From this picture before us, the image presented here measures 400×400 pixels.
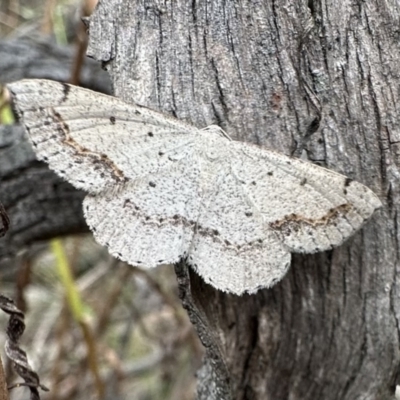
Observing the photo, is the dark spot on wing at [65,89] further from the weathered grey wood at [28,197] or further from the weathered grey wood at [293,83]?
the weathered grey wood at [28,197]

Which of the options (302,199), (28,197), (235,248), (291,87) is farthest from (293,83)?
(28,197)

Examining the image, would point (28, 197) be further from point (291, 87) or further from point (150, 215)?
point (291, 87)

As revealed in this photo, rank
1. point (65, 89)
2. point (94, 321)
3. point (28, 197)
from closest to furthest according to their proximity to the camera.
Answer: point (65, 89)
point (28, 197)
point (94, 321)

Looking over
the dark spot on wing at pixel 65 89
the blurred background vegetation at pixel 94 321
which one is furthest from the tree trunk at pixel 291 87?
the blurred background vegetation at pixel 94 321

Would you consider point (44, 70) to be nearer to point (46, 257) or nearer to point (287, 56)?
point (46, 257)

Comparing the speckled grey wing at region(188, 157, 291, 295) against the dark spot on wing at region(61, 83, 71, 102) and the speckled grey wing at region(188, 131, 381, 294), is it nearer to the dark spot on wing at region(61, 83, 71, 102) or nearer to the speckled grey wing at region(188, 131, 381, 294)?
the speckled grey wing at region(188, 131, 381, 294)

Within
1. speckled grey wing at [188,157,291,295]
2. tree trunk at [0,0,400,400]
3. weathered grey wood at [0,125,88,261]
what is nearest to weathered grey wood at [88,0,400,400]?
tree trunk at [0,0,400,400]
